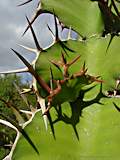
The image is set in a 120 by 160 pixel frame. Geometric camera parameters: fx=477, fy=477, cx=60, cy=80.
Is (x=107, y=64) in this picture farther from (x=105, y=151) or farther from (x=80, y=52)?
(x=105, y=151)

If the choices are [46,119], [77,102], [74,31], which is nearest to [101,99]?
[77,102]

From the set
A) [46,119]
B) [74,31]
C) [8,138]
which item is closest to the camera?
[46,119]

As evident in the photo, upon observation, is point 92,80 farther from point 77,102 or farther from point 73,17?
point 73,17

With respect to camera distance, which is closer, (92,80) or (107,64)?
(92,80)

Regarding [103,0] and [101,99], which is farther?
[103,0]

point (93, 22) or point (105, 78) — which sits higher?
point (93, 22)

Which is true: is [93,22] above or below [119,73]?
above

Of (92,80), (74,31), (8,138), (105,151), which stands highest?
(74,31)

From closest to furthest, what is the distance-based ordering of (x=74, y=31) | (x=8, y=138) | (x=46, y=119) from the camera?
(x=46, y=119) → (x=8, y=138) → (x=74, y=31)

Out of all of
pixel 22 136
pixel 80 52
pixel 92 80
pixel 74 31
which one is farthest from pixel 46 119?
pixel 74 31
